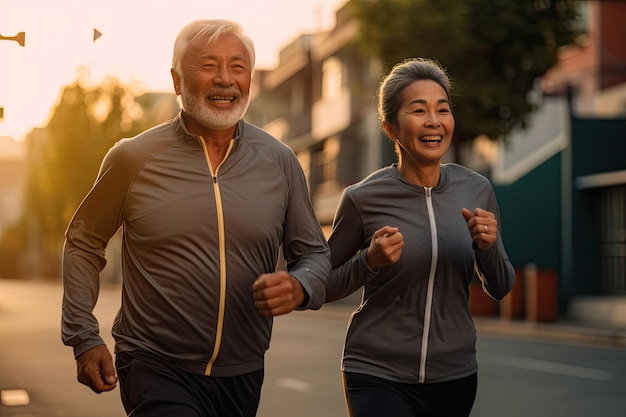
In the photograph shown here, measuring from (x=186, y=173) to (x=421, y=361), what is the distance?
110cm

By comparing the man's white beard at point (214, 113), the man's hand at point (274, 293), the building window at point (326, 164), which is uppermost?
the building window at point (326, 164)

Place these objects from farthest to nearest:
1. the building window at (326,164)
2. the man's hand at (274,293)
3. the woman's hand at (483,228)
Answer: the building window at (326,164), the woman's hand at (483,228), the man's hand at (274,293)

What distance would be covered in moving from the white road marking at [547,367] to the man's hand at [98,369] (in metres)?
10.6

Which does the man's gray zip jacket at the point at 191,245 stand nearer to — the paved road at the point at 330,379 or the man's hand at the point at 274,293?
the man's hand at the point at 274,293

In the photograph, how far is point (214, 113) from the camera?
420 centimetres

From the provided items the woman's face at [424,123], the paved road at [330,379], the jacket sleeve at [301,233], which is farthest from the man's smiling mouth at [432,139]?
the paved road at [330,379]

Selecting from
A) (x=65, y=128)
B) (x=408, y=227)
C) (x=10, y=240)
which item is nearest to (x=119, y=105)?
(x=65, y=128)

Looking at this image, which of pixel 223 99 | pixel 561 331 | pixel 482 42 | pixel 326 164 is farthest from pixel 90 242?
pixel 326 164

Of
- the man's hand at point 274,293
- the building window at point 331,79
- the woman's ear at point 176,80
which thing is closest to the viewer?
the man's hand at point 274,293

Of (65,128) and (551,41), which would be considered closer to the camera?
(551,41)

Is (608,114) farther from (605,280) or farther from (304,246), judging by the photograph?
(304,246)

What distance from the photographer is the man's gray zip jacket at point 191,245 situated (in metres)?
4.11

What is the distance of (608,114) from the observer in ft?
103

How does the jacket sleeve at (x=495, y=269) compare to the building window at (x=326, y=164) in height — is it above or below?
below
